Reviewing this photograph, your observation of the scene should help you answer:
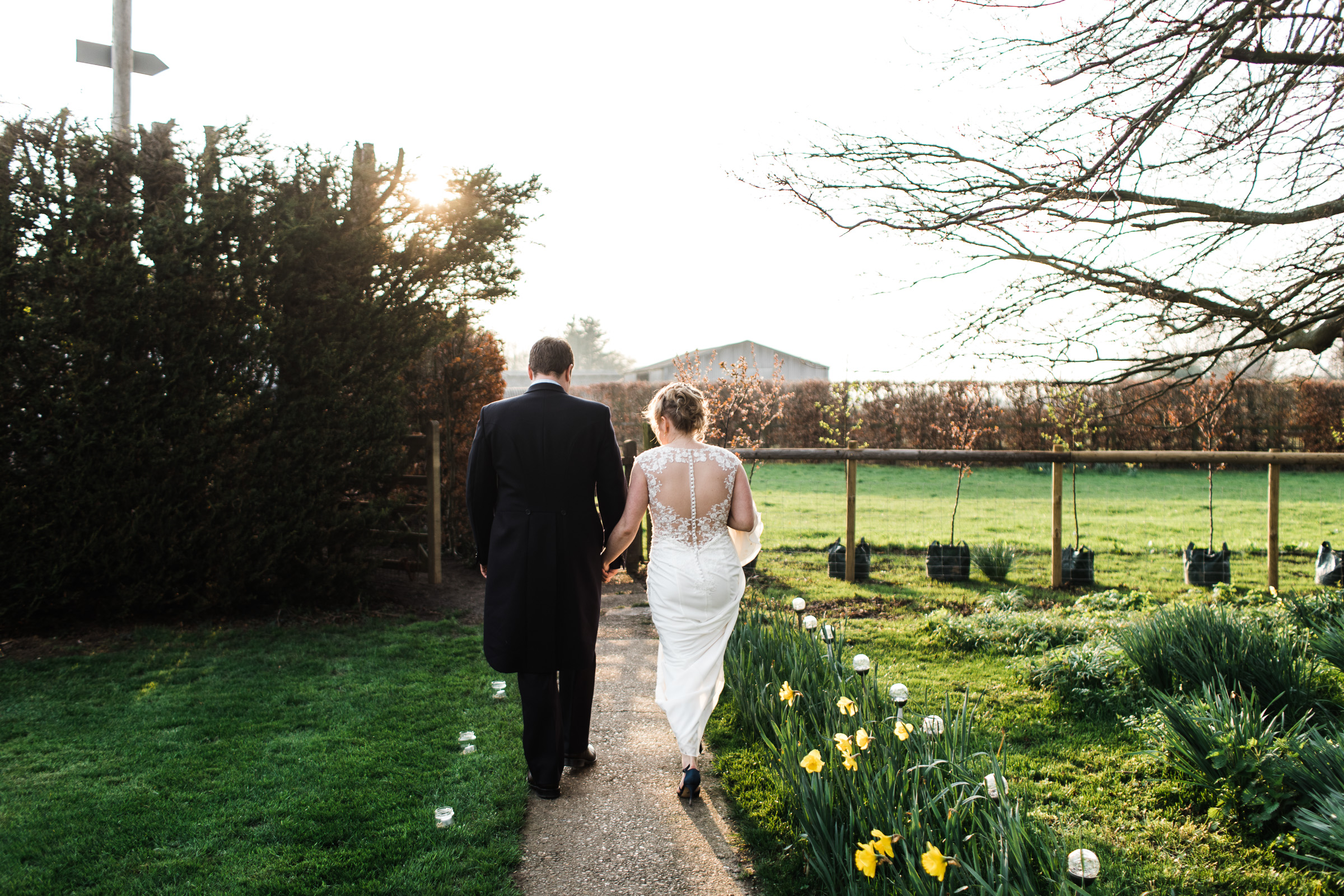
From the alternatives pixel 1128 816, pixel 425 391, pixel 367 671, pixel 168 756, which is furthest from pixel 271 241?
pixel 1128 816

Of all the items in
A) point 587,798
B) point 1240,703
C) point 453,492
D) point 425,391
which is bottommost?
point 587,798

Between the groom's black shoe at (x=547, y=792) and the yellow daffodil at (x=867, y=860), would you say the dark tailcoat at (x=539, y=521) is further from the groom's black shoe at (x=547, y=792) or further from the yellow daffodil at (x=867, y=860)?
the yellow daffodil at (x=867, y=860)

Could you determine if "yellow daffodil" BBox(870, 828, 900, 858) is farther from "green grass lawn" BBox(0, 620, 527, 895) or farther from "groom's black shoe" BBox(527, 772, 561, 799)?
"groom's black shoe" BBox(527, 772, 561, 799)

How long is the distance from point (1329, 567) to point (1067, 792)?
6.32m

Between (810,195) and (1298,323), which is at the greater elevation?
(810,195)

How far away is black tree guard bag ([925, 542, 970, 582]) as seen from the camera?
322 inches

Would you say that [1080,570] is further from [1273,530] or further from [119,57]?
→ [119,57]

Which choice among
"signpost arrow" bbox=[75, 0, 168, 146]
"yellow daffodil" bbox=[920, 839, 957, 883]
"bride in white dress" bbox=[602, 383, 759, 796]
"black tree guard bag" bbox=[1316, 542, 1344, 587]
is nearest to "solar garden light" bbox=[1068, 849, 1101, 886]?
"yellow daffodil" bbox=[920, 839, 957, 883]

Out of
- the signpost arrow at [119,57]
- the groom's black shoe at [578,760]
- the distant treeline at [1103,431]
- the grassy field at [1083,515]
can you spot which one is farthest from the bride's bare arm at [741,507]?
the distant treeline at [1103,431]

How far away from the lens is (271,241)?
5973mm

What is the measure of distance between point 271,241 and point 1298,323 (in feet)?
23.1

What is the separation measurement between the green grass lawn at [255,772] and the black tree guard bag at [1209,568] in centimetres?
701

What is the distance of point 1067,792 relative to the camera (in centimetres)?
339

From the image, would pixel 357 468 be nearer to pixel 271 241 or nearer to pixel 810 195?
pixel 271 241
